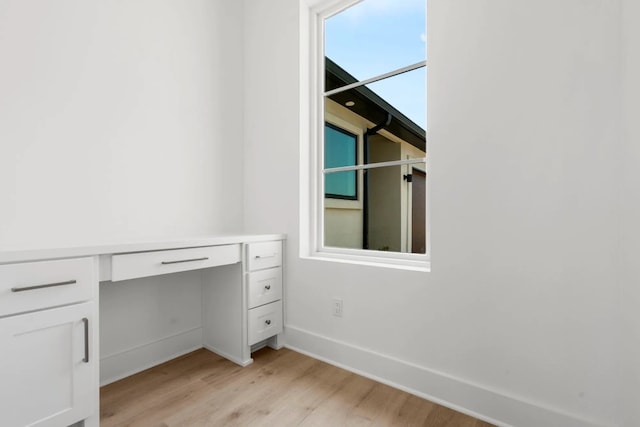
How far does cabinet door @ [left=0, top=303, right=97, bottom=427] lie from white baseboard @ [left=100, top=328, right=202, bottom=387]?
54 centimetres

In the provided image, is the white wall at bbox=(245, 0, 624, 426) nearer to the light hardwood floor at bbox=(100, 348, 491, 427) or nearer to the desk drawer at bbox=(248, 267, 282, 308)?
the light hardwood floor at bbox=(100, 348, 491, 427)

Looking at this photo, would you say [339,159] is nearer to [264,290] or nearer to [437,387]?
[264,290]

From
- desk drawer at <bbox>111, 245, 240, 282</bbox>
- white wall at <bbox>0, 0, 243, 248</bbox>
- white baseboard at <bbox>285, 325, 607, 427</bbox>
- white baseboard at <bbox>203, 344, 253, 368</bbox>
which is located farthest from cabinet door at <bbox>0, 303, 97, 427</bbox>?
white baseboard at <bbox>285, 325, 607, 427</bbox>

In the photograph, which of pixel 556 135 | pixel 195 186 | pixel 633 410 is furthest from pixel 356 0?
pixel 633 410

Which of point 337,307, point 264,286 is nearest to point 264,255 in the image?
point 264,286

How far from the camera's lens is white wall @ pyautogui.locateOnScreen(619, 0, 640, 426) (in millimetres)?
998

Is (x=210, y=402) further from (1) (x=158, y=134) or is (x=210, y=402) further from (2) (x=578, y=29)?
(2) (x=578, y=29)

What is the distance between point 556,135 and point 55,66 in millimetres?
2333

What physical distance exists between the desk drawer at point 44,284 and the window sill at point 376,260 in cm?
120

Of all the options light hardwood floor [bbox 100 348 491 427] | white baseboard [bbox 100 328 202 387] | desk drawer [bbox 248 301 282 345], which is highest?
desk drawer [bbox 248 301 282 345]

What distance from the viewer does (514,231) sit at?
4.36 ft

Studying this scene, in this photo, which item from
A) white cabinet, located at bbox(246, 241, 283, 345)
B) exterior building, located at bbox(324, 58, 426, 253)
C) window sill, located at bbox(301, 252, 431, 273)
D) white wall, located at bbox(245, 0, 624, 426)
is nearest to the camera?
white wall, located at bbox(245, 0, 624, 426)

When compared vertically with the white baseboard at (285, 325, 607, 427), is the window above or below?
above

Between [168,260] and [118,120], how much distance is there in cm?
90
